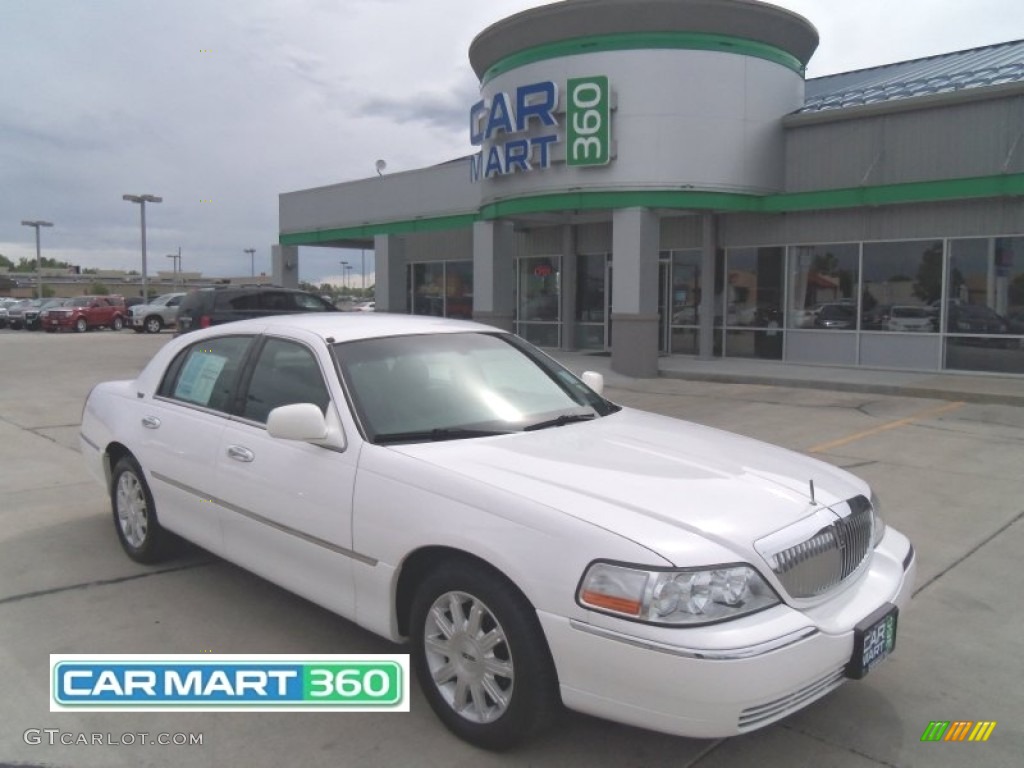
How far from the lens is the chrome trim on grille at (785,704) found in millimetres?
2711

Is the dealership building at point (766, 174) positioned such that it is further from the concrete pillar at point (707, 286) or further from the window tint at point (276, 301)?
the window tint at point (276, 301)

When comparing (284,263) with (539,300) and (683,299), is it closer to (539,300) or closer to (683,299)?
(539,300)

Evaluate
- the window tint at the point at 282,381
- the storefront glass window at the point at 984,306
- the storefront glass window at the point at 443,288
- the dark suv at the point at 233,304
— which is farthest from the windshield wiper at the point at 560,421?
the storefront glass window at the point at 443,288

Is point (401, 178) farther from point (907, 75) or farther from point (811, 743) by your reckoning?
point (811, 743)

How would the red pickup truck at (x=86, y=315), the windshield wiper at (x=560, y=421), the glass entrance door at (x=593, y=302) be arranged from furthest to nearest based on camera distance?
1. the red pickup truck at (x=86, y=315)
2. the glass entrance door at (x=593, y=302)
3. the windshield wiper at (x=560, y=421)

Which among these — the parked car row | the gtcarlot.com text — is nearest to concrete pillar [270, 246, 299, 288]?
the parked car row

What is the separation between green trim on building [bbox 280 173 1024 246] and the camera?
47.0ft

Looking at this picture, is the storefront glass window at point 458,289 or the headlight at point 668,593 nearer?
the headlight at point 668,593

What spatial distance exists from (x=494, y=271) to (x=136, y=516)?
1456 cm

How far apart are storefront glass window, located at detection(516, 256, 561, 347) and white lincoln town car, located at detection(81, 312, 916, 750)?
1677cm

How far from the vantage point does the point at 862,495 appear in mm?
3648

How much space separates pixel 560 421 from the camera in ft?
13.5

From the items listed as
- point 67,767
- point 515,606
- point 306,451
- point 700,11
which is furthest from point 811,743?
point 700,11

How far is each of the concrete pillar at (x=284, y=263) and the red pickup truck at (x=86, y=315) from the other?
13305 mm
